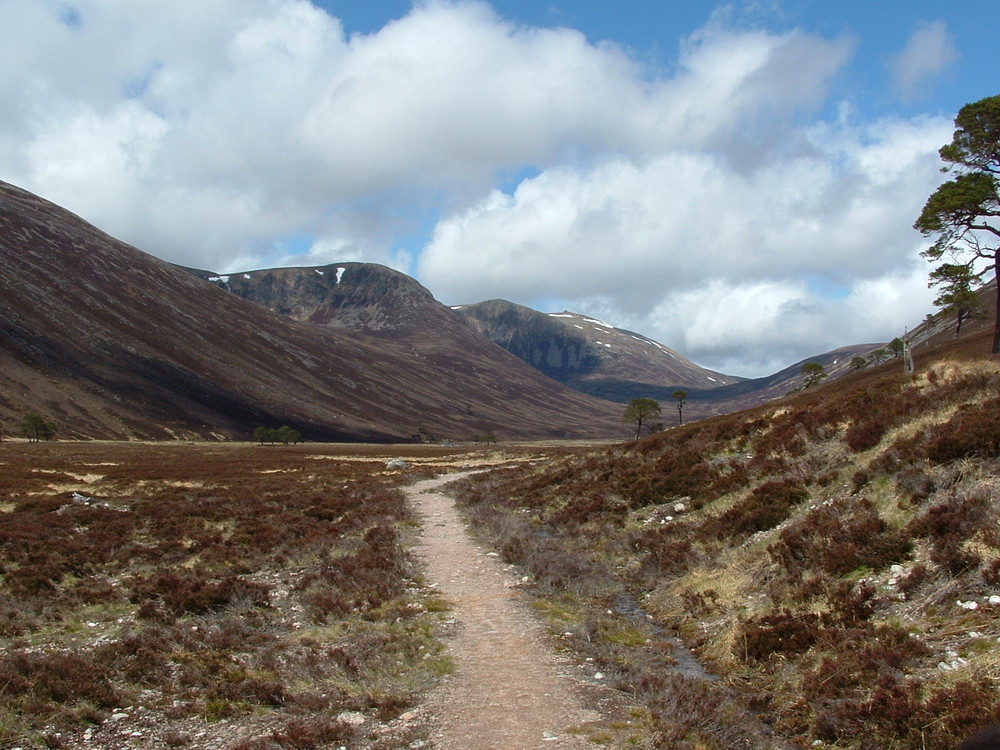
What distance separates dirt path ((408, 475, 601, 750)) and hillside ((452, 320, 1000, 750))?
95 cm

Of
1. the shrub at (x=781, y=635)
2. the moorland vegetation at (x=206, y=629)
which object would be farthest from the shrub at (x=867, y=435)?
the moorland vegetation at (x=206, y=629)

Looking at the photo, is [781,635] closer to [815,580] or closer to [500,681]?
[815,580]

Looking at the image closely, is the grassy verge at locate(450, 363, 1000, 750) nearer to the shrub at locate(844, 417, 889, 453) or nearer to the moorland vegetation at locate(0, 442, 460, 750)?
the shrub at locate(844, 417, 889, 453)

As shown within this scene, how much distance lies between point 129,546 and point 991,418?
25777mm

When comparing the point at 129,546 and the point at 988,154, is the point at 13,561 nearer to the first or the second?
the point at 129,546

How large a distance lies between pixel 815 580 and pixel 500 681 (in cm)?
670

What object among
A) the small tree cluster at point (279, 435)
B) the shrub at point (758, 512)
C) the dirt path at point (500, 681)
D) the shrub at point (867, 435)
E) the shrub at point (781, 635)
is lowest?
the dirt path at point (500, 681)

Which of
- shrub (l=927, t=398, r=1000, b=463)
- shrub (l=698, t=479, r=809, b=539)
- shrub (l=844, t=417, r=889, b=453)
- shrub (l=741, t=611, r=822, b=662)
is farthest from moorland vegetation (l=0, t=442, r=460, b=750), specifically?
Answer: shrub (l=844, t=417, r=889, b=453)

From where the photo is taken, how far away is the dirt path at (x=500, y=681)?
8523 mm

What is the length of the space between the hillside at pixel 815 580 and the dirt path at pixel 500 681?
3.12 ft

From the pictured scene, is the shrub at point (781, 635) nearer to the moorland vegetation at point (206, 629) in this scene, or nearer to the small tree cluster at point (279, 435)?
the moorland vegetation at point (206, 629)

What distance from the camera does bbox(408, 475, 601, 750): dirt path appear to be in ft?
28.0

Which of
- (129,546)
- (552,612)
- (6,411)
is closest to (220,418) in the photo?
(6,411)

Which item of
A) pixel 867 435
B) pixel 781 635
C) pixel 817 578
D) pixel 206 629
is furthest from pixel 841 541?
pixel 206 629
